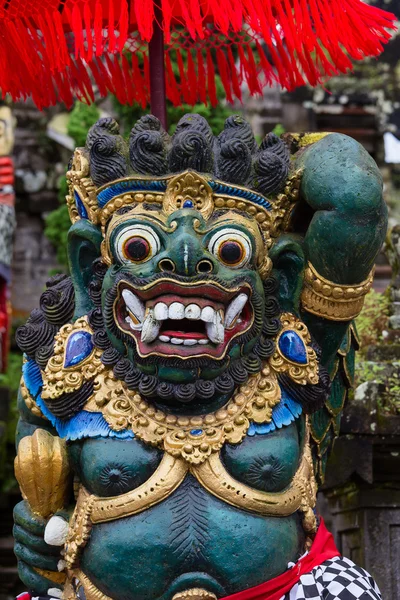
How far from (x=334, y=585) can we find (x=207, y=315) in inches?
39.3

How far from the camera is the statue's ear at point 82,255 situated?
3.53 metres

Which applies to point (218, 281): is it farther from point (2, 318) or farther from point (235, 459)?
point (2, 318)

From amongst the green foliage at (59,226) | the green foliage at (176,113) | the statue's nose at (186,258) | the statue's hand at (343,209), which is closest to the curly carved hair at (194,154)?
the statue's hand at (343,209)

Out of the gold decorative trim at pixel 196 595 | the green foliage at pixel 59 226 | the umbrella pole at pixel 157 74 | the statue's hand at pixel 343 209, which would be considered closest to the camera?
the gold decorative trim at pixel 196 595

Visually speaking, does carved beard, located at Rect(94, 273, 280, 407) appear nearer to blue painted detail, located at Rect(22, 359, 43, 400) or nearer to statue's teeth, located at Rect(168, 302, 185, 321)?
statue's teeth, located at Rect(168, 302, 185, 321)

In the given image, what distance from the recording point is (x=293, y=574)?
325 cm

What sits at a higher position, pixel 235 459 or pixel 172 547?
pixel 235 459

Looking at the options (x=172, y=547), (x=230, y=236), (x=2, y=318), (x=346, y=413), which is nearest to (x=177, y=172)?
(x=230, y=236)

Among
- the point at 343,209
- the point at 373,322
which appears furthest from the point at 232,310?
the point at 373,322

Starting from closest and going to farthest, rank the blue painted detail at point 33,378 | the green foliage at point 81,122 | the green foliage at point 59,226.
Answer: the blue painted detail at point 33,378
the green foliage at point 81,122
the green foliage at point 59,226

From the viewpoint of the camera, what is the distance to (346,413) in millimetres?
4379

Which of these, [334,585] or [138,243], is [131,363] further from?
[334,585]

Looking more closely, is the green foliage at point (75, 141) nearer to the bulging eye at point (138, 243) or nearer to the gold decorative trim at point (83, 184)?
the gold decorative trim at point (83, 184)

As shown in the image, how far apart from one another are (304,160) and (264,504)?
1194mm
